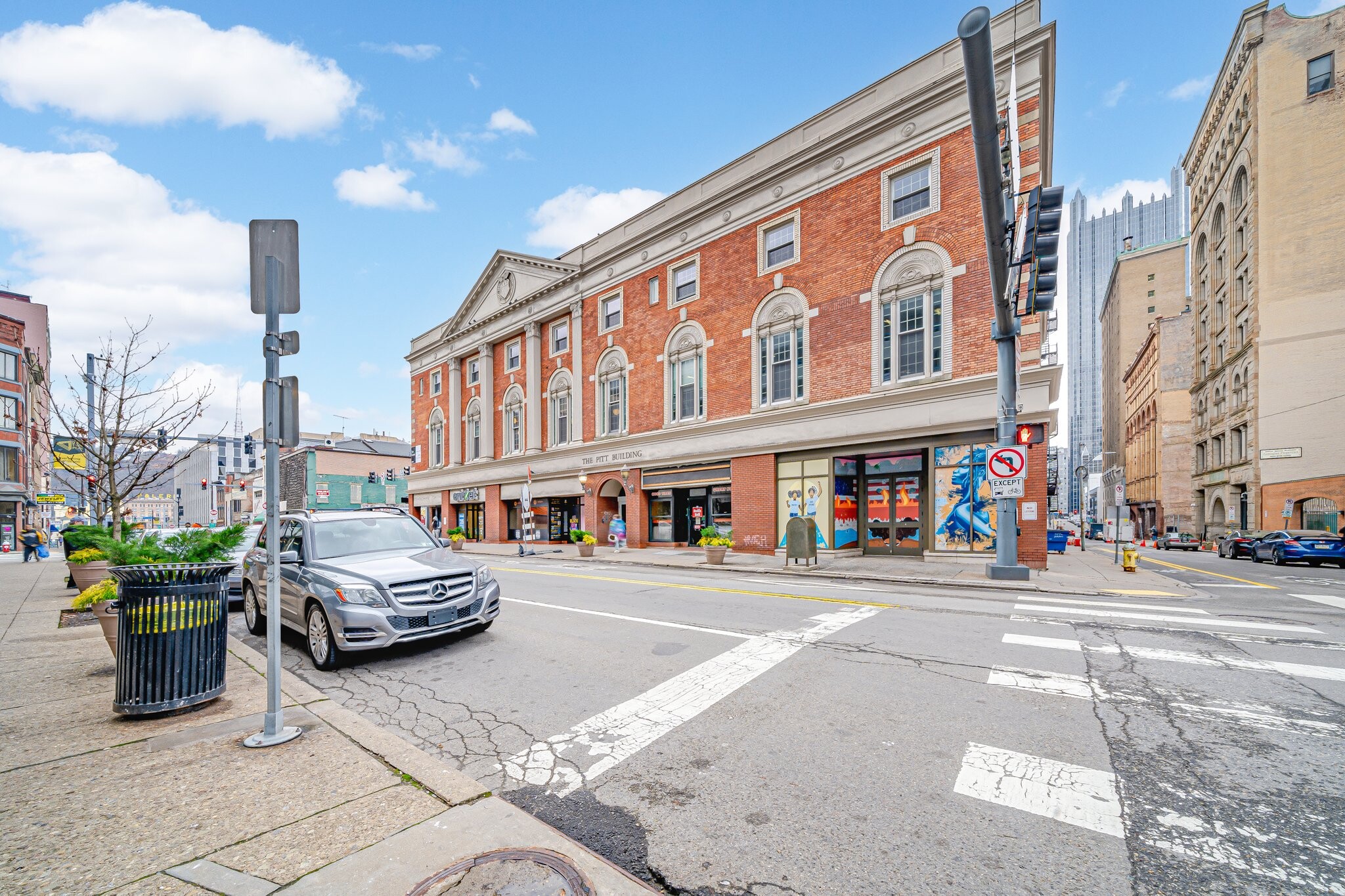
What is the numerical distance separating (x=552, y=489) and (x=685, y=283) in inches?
517

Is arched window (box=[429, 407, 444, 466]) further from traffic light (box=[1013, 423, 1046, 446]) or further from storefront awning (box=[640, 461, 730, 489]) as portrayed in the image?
traffic light (box=[1013, 423, 1046, 446])

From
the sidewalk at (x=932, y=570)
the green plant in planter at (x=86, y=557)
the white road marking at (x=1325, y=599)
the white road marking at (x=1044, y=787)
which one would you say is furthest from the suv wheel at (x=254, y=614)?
the white road marking at (x=1325, y=599)

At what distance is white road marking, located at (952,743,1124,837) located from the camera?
319 centimetres

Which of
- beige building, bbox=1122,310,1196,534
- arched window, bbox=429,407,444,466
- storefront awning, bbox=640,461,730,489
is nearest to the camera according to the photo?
storefront awning, bbox=640,461,730,489

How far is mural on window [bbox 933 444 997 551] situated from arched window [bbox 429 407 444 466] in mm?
34016

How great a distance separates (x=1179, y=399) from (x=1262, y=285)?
125 ft

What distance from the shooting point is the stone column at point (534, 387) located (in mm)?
33344

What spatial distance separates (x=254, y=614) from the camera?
27.9ft

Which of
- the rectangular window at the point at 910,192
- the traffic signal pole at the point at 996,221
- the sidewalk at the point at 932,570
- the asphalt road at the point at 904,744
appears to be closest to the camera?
the asphalt road at the point at 904,744

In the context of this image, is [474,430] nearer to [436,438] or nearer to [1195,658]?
[436,438]

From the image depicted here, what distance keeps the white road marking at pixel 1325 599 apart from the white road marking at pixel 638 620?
11.2 meters

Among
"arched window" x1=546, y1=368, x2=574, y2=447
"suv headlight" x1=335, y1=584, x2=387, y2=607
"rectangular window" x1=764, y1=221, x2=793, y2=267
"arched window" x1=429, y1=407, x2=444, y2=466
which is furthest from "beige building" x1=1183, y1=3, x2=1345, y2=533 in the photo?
"arched window" x1=429, y1=407, x2=444, y2=466

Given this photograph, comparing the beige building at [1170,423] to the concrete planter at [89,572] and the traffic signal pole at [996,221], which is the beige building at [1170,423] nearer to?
the traffic signal pole at [996,221]

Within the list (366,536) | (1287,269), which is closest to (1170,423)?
(1287,269)
